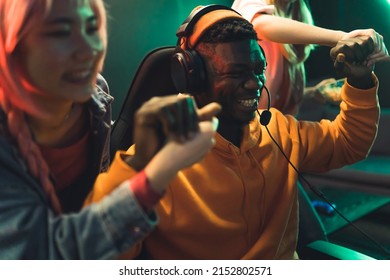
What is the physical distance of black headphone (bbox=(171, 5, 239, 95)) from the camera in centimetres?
71

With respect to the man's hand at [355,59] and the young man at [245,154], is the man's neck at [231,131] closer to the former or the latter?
the young man at [245,154]

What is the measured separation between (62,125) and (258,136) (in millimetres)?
415

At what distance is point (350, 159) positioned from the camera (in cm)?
90

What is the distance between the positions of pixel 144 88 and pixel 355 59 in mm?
434

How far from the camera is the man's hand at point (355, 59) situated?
0.77 meters

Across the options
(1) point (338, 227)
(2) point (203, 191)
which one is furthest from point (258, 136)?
(1) point (338, 227)

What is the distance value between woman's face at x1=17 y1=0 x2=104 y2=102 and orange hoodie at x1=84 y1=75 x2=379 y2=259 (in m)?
0.27

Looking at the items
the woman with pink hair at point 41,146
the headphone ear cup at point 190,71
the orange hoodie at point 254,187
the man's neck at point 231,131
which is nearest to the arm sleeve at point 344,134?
the orange hoodie at point 254,187

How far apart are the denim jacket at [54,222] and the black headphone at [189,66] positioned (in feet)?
0.88

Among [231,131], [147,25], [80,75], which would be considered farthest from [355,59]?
[80,75]

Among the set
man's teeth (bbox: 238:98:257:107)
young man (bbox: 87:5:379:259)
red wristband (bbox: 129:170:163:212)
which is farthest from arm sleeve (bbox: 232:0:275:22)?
red wristband (bbox: 129:170:163:212)

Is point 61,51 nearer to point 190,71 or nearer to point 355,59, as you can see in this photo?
point 190,71

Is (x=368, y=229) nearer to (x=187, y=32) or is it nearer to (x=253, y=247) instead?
(x=253, y=247)

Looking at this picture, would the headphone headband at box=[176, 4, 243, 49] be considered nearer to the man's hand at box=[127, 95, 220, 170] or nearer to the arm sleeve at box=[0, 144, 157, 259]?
the man's hand at box=[127, 95, 220, 170]
